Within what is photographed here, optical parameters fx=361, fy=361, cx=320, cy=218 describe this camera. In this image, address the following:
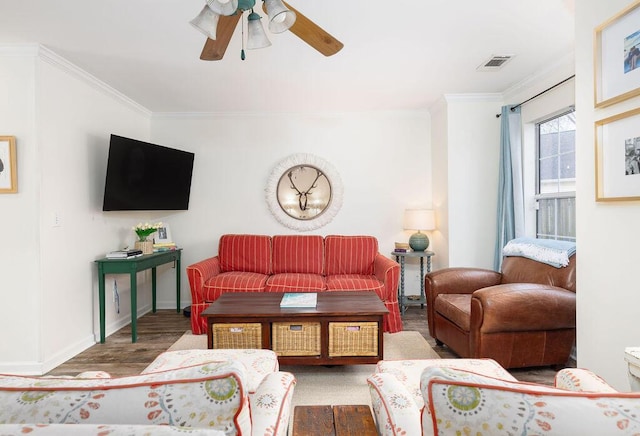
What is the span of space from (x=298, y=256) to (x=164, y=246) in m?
1.59

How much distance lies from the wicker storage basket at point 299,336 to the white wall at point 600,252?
162 cm

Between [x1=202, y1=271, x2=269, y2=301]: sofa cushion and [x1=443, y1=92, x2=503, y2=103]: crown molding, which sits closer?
[x1=202, y1=271, x2=269, y2=301]: sofa cushion

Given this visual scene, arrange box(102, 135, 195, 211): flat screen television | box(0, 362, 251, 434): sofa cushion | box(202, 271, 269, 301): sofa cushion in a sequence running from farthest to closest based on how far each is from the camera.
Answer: box(202, 271, 269, 301): sofa cushion, box(102, 135, 195, 211): flat screen television, box(0, 362, 251, 434): sofa cushion

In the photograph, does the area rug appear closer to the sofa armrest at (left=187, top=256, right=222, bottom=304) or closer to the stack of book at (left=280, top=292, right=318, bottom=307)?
the sofa armrest at (left=187, top=256, right=222, bottom=304)

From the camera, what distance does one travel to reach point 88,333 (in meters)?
3.37

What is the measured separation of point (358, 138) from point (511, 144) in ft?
5.84

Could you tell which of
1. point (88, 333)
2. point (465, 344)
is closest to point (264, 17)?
point (465, 344)

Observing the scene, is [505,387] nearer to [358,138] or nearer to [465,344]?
[465,344]

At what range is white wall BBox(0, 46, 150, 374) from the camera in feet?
9.18

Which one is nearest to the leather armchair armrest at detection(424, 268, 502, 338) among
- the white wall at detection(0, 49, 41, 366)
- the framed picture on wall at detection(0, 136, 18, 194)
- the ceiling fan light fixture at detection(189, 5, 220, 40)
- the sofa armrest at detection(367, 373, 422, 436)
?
the sofa armrest at detection(367, 373, 422, 436)

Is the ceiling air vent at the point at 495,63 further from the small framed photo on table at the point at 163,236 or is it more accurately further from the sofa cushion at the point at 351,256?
the small framed photo on table at the point at 163,236

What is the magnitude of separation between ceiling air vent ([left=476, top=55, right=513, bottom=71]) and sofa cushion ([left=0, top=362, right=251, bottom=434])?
3348mm

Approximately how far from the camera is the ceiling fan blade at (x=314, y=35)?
6.06 feet

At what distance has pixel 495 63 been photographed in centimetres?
321
